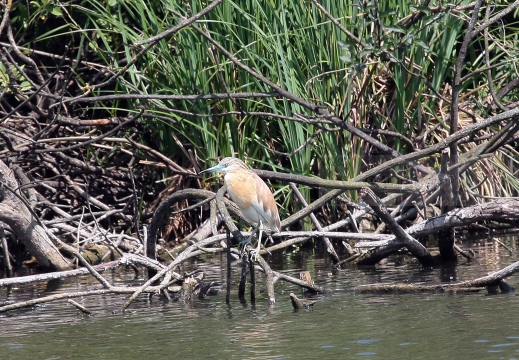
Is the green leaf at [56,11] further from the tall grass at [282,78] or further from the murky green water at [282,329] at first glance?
the murky green water at [282,329]

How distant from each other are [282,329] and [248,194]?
1.61m

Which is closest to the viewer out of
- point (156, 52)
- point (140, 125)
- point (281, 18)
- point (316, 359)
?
point (316, 359)

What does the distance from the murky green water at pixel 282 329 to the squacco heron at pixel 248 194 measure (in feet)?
2.10

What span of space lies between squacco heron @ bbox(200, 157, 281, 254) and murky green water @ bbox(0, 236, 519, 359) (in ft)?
2.10

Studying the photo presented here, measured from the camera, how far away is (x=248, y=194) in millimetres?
7168

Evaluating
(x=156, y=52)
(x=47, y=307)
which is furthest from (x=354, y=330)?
(x=156, y=52)

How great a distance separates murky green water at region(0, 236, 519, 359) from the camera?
5191 millimetres

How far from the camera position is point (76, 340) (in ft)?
19.4

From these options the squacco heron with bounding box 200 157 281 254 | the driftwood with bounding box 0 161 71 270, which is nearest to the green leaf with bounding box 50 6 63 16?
the driftwood with bounding box 0 161 71 270

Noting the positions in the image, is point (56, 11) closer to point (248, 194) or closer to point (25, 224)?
point (25, 224)

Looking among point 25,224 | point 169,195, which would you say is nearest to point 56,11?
point 25,224

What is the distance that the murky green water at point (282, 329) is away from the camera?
519cm

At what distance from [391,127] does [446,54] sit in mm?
971

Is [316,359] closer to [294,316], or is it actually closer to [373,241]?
[294,316]
